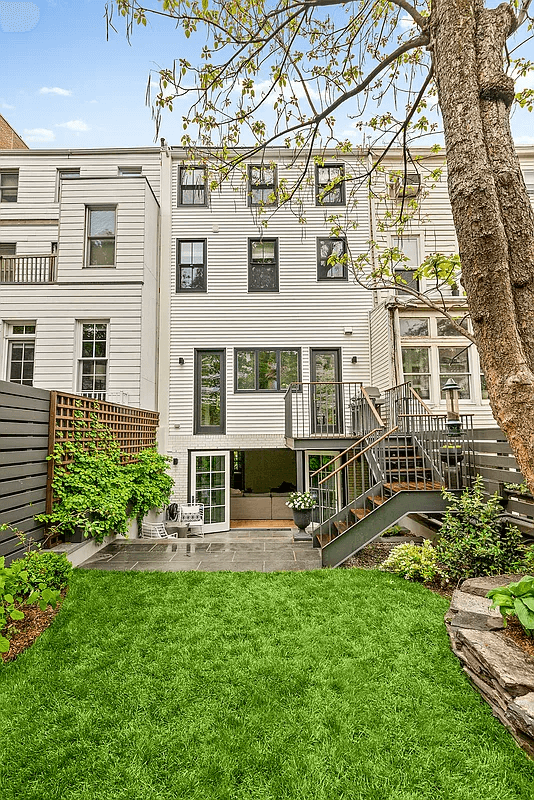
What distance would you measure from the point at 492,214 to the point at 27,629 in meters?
4.69

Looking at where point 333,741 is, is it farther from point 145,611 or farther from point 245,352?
point 245,352

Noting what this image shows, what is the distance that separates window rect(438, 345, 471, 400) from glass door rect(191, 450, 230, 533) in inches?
216

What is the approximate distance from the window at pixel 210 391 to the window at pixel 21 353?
377 centimetres

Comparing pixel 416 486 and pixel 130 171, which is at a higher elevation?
pixel 130 171

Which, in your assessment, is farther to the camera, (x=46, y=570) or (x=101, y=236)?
(x=101, y=236)

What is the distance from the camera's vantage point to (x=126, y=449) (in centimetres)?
723

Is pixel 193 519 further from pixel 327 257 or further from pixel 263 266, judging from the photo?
pixel 327 257

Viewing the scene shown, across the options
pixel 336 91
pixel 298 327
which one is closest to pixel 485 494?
pixel 336 91

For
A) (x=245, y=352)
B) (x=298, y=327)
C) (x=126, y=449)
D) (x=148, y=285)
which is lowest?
(x=126, y=449)

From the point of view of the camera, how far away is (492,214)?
240 centimetres

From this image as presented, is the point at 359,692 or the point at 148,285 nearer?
the point at 359,692

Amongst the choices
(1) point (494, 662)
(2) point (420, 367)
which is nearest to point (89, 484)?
(1) point (494, 662)

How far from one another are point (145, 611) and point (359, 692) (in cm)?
215

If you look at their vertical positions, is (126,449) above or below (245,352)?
below
